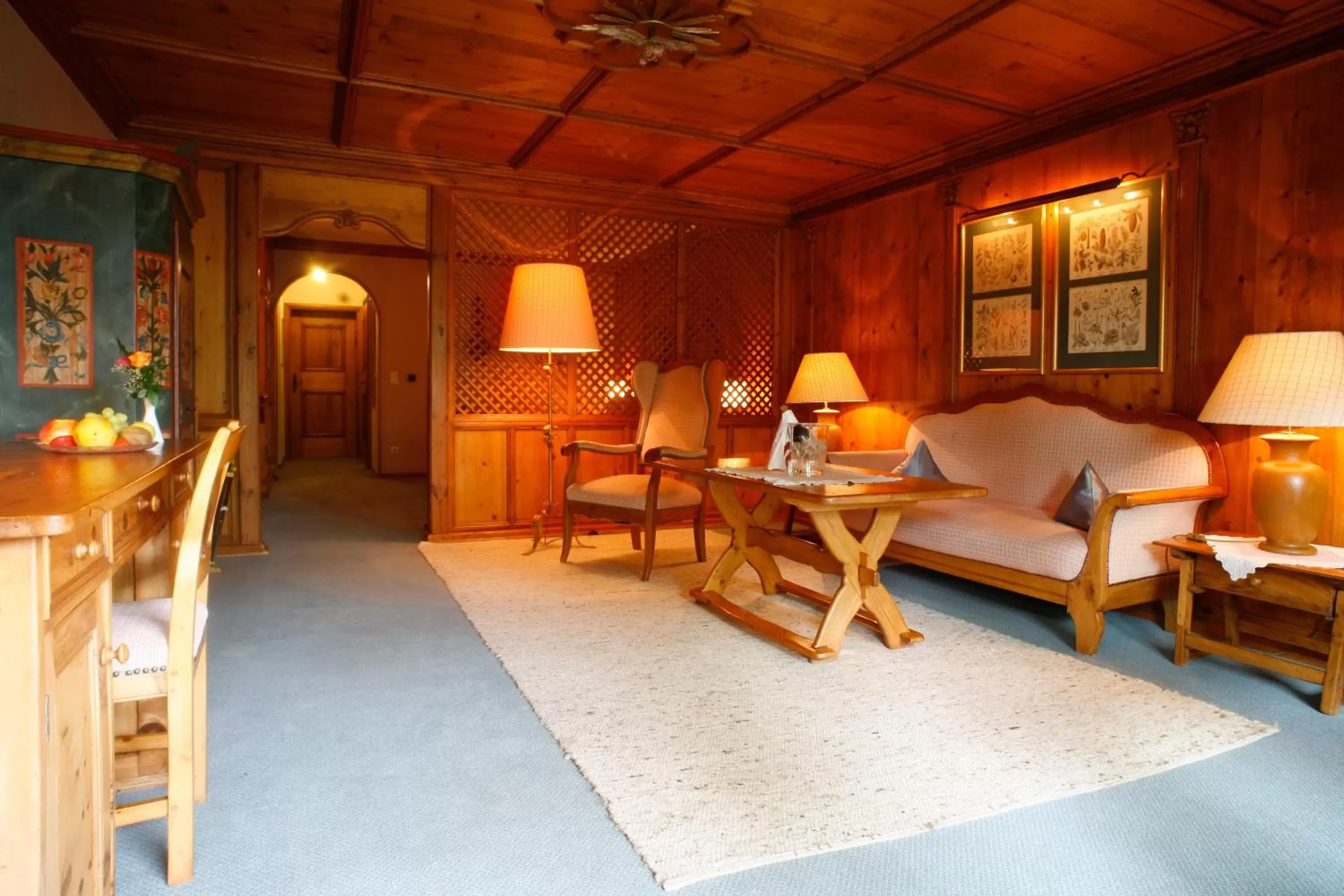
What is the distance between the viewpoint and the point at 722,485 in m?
3.40

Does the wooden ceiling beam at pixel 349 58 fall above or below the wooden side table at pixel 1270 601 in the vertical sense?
above

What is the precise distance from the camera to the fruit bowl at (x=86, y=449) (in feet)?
6.03

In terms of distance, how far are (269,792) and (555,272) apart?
3.05 meters

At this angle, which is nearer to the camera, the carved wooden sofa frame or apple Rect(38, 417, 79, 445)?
apple Rect(38, 417, 79, 445)

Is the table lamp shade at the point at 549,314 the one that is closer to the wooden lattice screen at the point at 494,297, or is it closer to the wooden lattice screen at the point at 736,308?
the wooden lattice screen at the point at 494,297

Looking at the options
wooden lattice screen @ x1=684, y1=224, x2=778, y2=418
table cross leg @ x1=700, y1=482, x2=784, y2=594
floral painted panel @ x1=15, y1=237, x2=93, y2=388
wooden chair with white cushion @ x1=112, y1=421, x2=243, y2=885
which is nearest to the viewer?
wooden chair with white cushion @ x1=112, y1=421, x2=243, y2=885

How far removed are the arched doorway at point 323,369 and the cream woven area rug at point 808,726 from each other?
825cm

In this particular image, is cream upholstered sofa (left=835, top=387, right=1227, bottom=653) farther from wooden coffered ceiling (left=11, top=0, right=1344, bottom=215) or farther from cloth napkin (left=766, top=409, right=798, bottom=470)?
wooden coffered ceiling (left=11, top=0, right=1344, bottom=215)

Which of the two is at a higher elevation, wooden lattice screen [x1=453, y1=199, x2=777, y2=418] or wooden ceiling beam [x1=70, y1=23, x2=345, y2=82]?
wooden ceiling beam [x1=70, y1=23, x2=345, y2=82]

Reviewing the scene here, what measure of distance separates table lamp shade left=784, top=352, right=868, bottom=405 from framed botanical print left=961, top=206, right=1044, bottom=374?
0.64 m

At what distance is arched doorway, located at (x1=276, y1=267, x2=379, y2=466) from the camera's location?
1044 centimetres

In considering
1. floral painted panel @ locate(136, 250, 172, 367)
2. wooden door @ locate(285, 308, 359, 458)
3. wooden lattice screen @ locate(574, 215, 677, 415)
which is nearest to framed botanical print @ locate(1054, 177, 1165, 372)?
wooden lattice screen @ locate(574, 215, 677, 415)

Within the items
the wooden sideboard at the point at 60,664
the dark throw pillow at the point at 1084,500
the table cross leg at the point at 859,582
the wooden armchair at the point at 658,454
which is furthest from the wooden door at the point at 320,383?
the wooden sideboard at the point at 60,664

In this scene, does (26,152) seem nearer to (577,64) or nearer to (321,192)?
(577,64)
